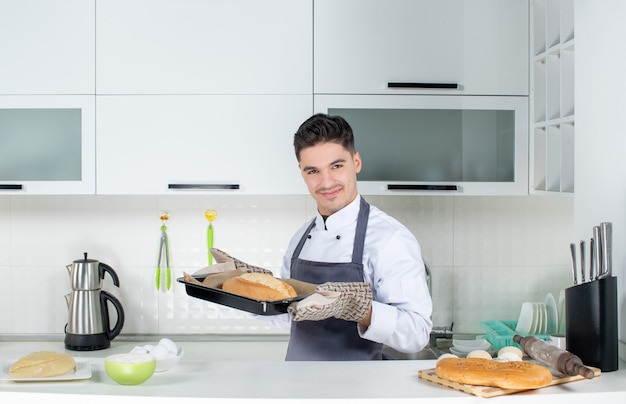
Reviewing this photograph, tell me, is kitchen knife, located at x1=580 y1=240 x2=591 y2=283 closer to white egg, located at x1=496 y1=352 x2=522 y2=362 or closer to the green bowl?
white egg, located at x1=496 y1=352 x2=522 y2=362

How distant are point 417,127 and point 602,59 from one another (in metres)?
0.88

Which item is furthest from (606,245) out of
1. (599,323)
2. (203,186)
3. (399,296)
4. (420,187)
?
(203,186)

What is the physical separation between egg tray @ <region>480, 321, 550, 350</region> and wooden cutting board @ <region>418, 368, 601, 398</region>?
3.39 feet

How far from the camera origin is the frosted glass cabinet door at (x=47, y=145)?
250 cm

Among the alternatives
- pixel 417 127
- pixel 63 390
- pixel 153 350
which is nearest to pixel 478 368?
pixel 153 350

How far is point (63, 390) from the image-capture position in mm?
1381

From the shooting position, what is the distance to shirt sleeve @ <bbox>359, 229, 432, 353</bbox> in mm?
1734

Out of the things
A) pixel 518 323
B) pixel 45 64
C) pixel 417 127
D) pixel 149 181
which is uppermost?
pixel 45 64

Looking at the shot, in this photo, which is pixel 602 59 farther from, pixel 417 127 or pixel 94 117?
pixel 94 117

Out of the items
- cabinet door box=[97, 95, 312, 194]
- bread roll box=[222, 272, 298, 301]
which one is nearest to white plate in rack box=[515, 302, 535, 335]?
cabinet door box=[97, 95, 312, 194]

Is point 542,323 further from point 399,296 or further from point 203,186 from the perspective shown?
point 203,186

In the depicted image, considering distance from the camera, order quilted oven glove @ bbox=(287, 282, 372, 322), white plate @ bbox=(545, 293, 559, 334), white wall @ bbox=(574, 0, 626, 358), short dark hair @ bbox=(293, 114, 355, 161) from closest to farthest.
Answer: quilted oven glove @ bbox=(287, 282, 372, 322), white wall @ bbox=(574, 0, 626, 358), short dark hair @ bbox=(293, 114, 355, 161), white plate @ bbox=(545, 293, 559, 334)

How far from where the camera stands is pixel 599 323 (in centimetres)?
154

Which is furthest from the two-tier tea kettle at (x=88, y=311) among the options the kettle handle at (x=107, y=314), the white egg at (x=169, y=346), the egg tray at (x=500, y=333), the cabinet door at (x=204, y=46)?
the egg tray at (x=500, y=333)
